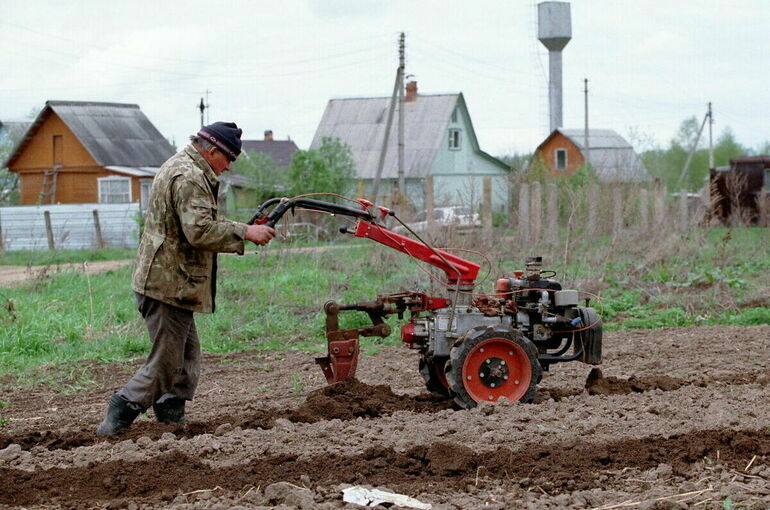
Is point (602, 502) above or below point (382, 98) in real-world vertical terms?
below

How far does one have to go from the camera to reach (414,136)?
45.9 meters

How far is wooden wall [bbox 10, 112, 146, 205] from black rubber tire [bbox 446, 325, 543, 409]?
3158cm

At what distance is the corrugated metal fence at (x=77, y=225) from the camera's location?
1253 inches

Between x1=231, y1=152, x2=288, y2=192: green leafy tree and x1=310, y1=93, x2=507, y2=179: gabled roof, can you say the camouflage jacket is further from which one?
x1=310, y1=93, x2=507, y2=179: gabled roof

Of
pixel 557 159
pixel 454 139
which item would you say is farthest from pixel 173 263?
pixel 557 159

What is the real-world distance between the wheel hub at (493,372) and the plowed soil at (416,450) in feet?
0.94

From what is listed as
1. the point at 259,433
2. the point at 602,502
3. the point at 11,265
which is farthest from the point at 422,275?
the point at 11,265

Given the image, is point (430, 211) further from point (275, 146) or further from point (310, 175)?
point (275, 146)

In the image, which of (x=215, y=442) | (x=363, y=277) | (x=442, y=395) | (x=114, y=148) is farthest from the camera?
(x=114, y=148)

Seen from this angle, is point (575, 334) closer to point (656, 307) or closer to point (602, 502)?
point (602, 502)

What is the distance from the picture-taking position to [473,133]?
48.1m

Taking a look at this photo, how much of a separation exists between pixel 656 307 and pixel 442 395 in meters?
6.64

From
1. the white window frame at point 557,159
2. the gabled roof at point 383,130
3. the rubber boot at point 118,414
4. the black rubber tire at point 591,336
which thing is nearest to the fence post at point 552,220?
the black rubber tire at point 591,336

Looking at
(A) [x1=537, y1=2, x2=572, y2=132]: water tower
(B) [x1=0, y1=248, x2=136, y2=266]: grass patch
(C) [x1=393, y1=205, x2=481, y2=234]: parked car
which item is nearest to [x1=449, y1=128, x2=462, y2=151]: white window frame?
→ (A) [x1=537, y1=2, x2=572, y2=132]: water tower
